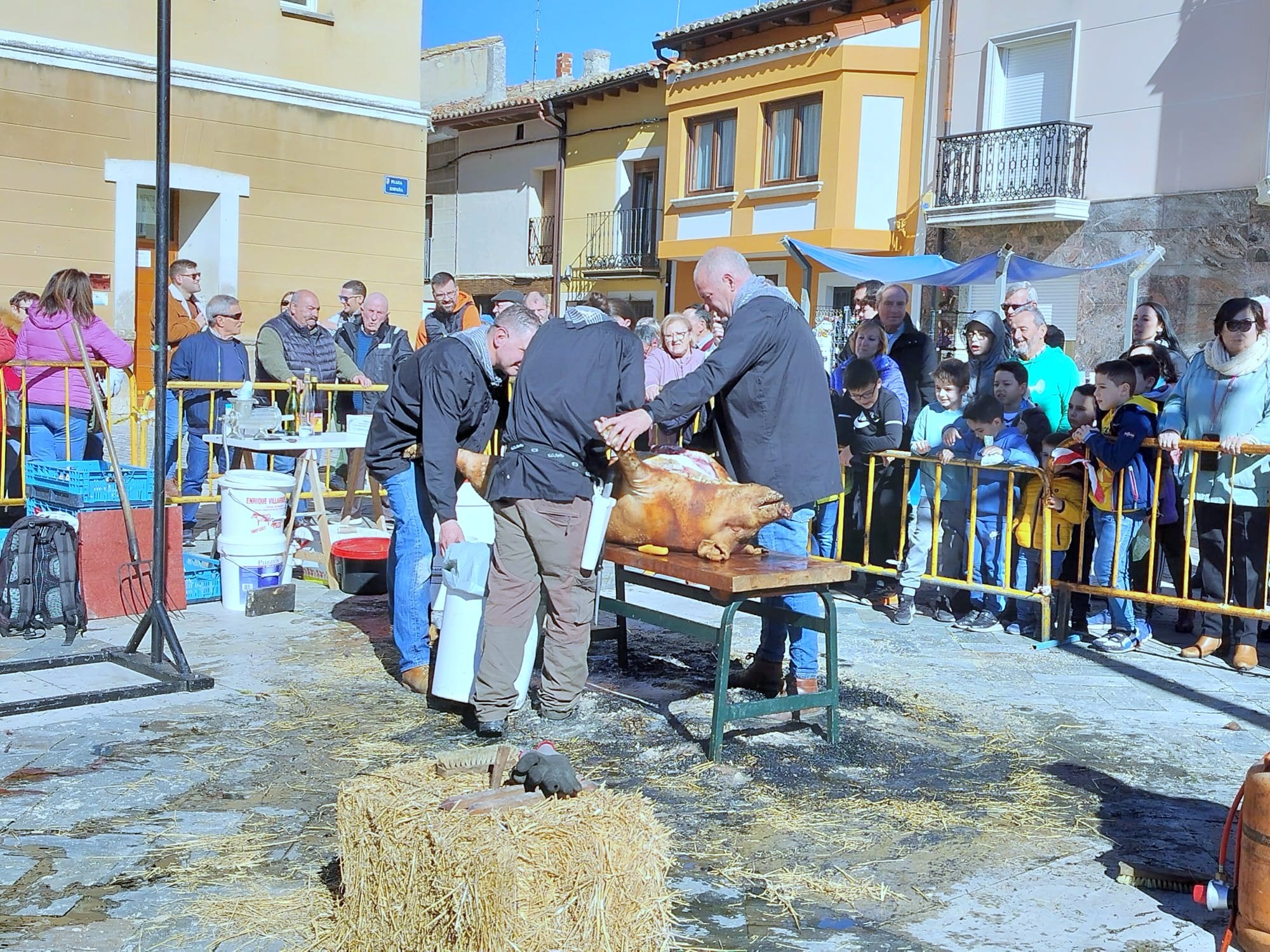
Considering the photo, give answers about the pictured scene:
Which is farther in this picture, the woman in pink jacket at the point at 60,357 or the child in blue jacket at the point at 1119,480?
the woman in pink jacket at the point at 60,357

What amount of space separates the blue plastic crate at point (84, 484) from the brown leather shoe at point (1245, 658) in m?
6.23

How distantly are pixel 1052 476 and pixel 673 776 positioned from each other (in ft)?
12.6

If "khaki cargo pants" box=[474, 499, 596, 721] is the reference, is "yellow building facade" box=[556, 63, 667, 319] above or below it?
above

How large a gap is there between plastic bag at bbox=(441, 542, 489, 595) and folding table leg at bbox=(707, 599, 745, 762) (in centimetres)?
114

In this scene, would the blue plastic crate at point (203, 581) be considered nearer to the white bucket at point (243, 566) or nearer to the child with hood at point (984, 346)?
the white bucket at point (243, 566)

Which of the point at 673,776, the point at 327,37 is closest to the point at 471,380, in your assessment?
the point at 673,776

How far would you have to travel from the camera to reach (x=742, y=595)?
510 cm

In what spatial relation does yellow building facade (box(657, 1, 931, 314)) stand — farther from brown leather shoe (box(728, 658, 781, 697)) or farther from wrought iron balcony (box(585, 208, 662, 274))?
brown leather shoe (box(728, 658, 781, 697))

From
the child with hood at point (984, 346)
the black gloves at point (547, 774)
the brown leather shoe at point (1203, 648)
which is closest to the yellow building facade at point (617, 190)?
the child with hood at point (984, 346)

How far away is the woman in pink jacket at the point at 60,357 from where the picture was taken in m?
8.58

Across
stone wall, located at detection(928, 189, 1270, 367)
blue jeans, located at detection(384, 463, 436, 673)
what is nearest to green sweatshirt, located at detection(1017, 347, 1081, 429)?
blue jeans, located at detection(384, 463, 436, 673)

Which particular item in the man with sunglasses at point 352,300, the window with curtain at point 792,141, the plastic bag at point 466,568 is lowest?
the plastic bag at point 466,568

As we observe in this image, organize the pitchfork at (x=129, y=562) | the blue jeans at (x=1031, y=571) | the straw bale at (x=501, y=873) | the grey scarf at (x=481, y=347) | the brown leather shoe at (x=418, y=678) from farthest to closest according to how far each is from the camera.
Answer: the blue jeans at (x=1031, y=571)
the pitchfork at (x=129, y=562)
the brown leather shoe at (x=418, y=678)
the grey scarf at (x=481, y=347)
the straw bale at (x=501, y=873)

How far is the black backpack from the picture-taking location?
6871 millimetres
